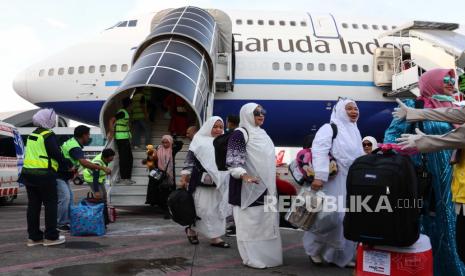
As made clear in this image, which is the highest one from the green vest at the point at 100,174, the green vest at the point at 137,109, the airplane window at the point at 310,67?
the airplane window at the point at 310,67

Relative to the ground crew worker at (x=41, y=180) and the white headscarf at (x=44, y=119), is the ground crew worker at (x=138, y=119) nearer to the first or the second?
the white headscarf at (x=44, y=119)

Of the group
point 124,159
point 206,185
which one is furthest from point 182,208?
point 124,159

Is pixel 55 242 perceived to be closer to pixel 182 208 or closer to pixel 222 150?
pixel 182 208

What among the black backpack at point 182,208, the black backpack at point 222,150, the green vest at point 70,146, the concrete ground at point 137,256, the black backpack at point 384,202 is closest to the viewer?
the black backpack at point 384,202

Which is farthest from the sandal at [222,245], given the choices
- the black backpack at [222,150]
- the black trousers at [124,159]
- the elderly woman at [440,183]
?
the black trousers at [124,159]

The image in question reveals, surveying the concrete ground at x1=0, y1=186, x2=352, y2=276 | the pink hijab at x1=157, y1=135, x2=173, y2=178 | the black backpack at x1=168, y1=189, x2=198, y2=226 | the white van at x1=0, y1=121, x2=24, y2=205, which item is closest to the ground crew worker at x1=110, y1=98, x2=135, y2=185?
the pink hijab at x1=157, y1=135, x2=173, y2=178

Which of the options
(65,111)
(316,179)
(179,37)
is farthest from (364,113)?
(316,179)

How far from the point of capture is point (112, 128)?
9484 millimetres

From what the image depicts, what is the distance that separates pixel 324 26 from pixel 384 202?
14.2 metres

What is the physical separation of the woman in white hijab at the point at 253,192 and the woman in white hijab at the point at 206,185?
98 cm

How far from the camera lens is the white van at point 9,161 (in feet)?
36.1

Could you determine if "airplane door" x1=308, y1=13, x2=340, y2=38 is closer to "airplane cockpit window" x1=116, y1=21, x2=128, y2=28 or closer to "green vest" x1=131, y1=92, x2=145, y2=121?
"airplane cockpit window" x1=116, y1=21, x2=128, y2=28

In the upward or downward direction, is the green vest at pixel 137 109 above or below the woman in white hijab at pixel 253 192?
above

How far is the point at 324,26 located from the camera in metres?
16.6
